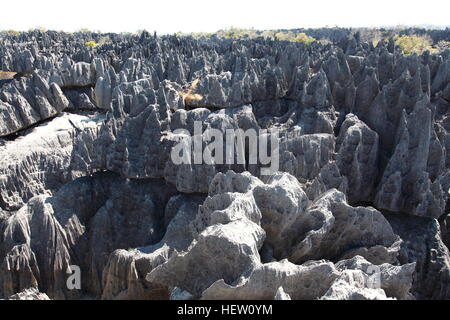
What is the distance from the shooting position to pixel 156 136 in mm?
13133

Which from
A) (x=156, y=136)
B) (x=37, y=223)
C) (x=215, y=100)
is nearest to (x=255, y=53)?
(x=215, y=100)

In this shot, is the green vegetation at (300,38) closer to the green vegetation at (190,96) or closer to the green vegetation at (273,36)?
the green vegetation at (273,36)

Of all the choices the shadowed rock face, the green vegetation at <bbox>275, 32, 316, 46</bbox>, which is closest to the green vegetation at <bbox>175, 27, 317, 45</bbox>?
the green vegetation at <bbox>275, 32, 316, 46</bbox>

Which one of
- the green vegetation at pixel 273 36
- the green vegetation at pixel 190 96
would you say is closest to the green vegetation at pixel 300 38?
the green vegetation at pixel 273 36

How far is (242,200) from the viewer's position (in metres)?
6.48

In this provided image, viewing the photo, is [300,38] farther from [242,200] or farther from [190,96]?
[242,200]

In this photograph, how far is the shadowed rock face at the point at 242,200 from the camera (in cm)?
574

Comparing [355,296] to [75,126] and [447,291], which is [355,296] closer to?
[447,291]

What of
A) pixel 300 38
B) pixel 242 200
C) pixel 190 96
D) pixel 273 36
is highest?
pixel 273 36

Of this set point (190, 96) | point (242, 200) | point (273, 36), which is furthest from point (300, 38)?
point (242, 200)

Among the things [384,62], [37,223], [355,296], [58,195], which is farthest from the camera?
[384,62]

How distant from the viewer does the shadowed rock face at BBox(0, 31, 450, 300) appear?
5738 millimetres

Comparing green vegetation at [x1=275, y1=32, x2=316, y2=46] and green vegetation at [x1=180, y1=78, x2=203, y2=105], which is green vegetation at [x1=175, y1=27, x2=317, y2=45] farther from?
green vegetation at [x1=180, y1=78, x2=203, y2=105]

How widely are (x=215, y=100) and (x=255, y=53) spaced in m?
22.6
